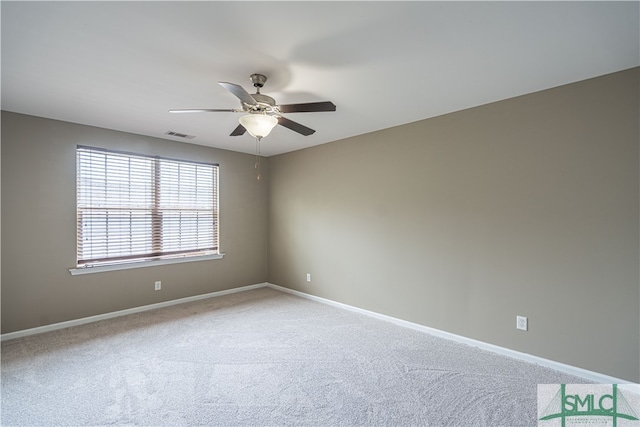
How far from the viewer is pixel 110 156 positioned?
3.80 metres

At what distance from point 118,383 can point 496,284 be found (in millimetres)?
3367

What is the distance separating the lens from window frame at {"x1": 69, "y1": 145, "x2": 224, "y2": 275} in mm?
3580

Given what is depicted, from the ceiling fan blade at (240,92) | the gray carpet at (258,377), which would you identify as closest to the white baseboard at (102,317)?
the gray carpet at (258,377)

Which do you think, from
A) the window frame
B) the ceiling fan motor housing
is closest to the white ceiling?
the ceiling fan motor housing

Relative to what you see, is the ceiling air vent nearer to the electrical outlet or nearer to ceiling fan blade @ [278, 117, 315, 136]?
ceiling fan blade @ [278, 117, 315, 136]

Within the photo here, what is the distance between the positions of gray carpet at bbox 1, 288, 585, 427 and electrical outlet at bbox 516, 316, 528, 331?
30cm

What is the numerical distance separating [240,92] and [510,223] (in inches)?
103

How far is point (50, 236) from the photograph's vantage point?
337 centimetres

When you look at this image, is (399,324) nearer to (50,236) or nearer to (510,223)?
(510,223)

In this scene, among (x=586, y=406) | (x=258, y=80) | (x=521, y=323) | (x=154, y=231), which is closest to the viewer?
(x=586, y=406)

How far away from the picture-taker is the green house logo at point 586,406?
Answer: 1.95m

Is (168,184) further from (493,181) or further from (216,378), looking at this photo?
(493,181)

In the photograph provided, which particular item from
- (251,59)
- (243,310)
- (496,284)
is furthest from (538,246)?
(243,310)

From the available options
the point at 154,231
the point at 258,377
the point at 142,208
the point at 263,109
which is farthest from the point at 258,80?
the point at 154,231
